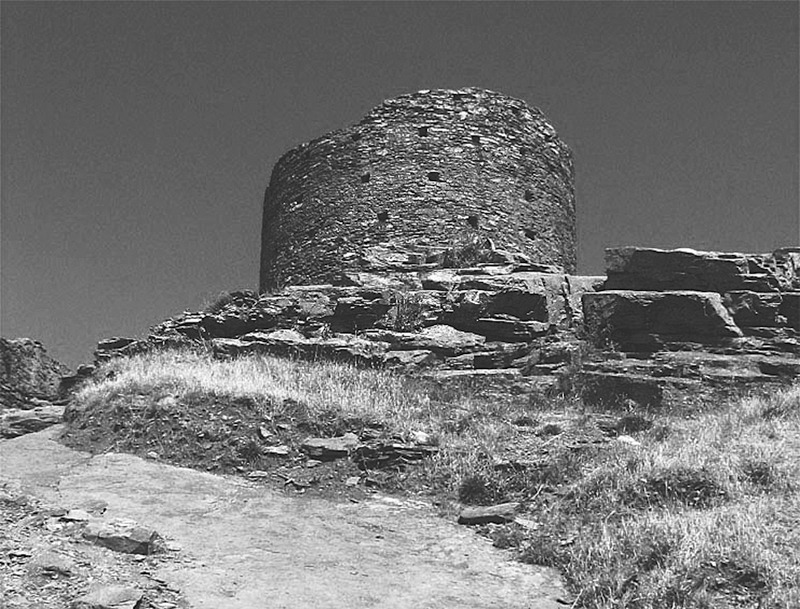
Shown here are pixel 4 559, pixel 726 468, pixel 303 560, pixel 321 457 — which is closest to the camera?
pixel 4 559

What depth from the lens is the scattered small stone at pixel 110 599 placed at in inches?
219

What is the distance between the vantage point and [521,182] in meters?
20.0

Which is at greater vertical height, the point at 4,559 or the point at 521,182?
the point at 521,182

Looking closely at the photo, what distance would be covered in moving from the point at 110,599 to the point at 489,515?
12.6 feet

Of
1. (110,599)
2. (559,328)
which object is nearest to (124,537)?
(110,599)

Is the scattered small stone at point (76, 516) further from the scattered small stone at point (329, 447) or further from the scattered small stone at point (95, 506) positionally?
the scattered small stone at point (329, 447)

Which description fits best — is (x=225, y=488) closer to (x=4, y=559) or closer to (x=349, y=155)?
(x=4, y=559)

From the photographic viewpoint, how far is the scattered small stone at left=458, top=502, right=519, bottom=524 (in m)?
8.37

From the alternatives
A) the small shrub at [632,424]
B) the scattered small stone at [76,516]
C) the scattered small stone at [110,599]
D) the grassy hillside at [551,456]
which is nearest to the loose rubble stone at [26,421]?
the grassy hillside at [551,456]

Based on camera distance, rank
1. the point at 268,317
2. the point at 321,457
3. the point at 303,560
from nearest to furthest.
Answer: the point at 303,560
the point at 321,457
the point at 268,317

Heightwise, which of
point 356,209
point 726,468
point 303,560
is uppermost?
point 356,209

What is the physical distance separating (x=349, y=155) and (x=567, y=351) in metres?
8.42

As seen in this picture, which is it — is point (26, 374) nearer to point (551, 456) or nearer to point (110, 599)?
point (551, 456)

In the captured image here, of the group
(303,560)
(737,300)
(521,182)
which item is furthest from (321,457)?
(521,182)
